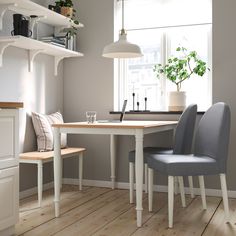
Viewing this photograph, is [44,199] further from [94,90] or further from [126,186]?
[94,90]

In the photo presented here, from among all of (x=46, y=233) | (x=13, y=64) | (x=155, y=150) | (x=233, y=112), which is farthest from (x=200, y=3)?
(x=46, y=233)

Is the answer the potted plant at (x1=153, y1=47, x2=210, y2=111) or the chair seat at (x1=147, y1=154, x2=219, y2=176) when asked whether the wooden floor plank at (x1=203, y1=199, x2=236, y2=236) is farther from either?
the potted plant at (x1=153, y1=47, x2=210, y2=111)

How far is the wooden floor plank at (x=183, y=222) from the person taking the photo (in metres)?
2.65

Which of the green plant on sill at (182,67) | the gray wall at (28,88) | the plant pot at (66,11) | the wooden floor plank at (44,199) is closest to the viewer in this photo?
the wooden floor plank at (44,199)

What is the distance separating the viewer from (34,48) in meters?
3.69

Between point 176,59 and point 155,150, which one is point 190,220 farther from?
point 176,59

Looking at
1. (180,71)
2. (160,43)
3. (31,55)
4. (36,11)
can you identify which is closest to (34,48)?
(31,55)

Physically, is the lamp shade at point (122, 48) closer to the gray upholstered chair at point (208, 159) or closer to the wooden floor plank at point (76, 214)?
the gray upholstered chair at point (208, 159)

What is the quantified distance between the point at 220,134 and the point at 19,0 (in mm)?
1922

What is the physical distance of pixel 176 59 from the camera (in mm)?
3895

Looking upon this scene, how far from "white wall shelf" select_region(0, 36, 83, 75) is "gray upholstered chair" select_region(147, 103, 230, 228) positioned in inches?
56.8

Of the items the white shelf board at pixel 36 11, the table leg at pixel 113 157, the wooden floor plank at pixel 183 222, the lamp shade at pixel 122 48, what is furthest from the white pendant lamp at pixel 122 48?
the wooden floor plank at pixel 183 222

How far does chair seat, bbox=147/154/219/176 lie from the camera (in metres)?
2.69

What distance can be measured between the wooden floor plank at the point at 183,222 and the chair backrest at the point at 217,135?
1.48ft
